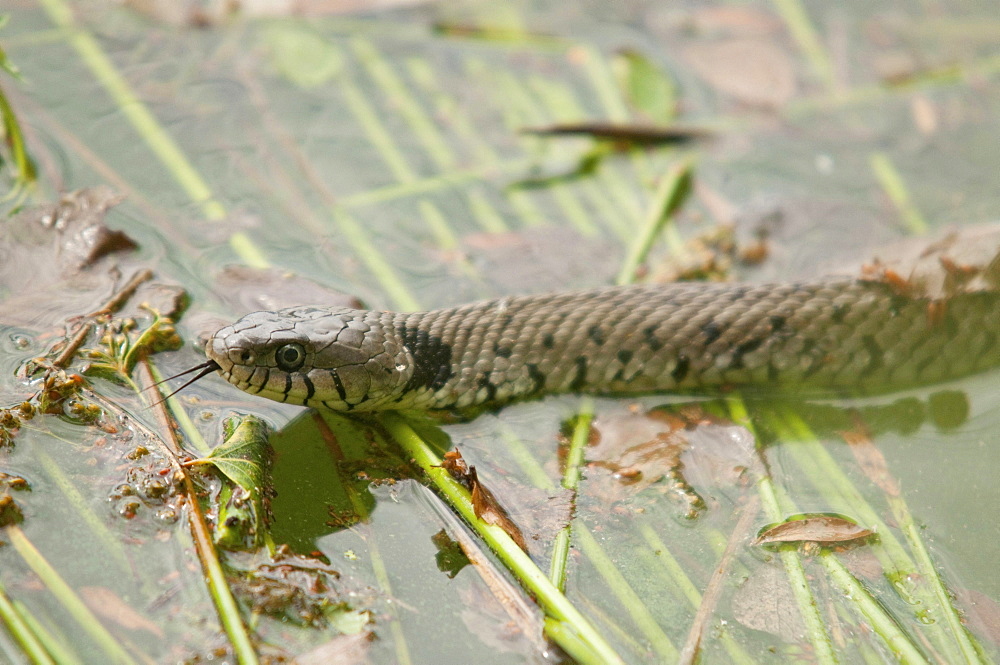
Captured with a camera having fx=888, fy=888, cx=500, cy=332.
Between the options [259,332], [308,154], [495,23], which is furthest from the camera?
[495,23]

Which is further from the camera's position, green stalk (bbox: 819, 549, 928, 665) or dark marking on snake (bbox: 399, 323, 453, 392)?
dark marking on snake (bbox: 399, 323, 453, 392)

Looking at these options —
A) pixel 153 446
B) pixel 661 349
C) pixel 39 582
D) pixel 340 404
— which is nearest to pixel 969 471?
pixel 661 349

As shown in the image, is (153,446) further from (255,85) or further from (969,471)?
(969,471)

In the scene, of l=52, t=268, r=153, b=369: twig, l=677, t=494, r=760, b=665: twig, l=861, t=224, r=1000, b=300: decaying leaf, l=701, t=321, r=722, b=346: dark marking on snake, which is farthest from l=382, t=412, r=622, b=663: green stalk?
l=861, t=224, r=1000, b=300: decaying leaf

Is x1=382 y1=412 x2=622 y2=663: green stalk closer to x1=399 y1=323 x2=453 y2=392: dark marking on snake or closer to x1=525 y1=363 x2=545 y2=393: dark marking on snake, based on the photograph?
x1=399 y1=323 x2=453 y2=392: dark marking on snake

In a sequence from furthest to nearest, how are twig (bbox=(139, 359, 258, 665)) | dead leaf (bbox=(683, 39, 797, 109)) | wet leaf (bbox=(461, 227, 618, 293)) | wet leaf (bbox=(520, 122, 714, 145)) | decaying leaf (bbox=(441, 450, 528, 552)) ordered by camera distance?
dead leaf (bbox=(683, 39, 797, 109)) → wet leaf (bbox=(520, 122, 714, 145)) → wet leaf (bbox=(461, 227, 618, 293)) → decaying leaf (bbox=(441, 450, 528, 552)) → twig (bbox=(139, 359, 258, 665))

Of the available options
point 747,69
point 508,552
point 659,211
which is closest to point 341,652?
point 508,552

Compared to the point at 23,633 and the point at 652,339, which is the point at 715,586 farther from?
the point at 23,633

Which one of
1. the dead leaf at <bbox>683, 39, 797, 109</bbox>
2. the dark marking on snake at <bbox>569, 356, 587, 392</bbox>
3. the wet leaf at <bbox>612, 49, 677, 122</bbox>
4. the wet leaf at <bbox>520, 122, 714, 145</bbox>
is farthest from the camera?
the dead leaf at <bbox>683, 39, 797, 109</bbox>
